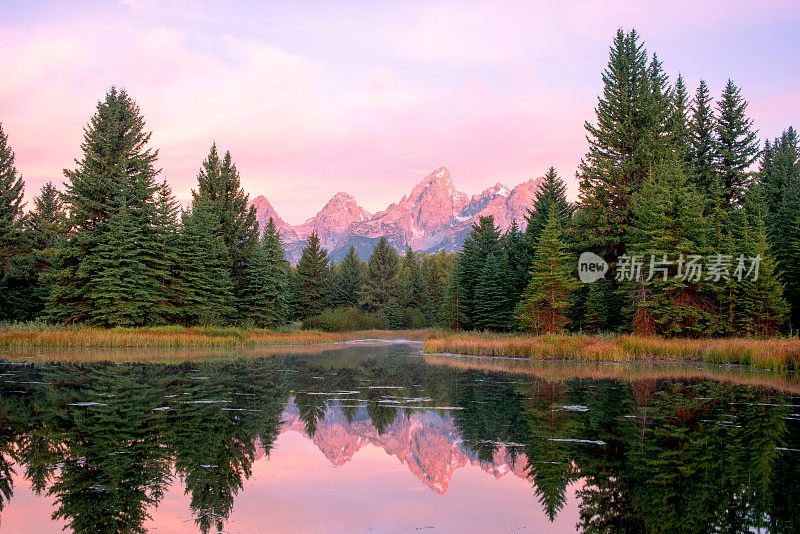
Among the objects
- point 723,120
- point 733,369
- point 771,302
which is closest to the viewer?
point 733,369

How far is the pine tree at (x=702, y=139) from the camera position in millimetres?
41719

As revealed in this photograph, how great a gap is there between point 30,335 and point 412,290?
A: 221 ft

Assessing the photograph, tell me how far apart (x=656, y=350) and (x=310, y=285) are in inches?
2131

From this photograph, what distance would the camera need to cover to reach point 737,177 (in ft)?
136

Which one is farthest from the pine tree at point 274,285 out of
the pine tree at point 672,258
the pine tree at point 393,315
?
the pine tree at point 672,258

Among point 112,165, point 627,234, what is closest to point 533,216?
point 627,234

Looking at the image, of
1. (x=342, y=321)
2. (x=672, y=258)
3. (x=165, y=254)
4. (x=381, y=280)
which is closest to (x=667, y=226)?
(x=672, y=258)

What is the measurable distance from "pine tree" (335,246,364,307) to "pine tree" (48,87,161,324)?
154ft

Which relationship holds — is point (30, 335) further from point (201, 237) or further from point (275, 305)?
point (275, 305)

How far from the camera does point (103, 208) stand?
1475 inches

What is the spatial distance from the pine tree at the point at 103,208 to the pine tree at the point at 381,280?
4959 centimetres

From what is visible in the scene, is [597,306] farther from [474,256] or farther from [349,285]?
[349,285]

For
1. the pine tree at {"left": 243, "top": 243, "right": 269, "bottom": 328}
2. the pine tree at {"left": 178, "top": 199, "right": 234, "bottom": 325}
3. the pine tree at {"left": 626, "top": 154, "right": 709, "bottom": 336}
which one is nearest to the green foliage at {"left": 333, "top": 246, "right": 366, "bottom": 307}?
the pine tree at {"left": 243, "top": 243, "right": 269, "bottom": 328}

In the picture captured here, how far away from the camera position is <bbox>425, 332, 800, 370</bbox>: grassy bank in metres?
20.5
